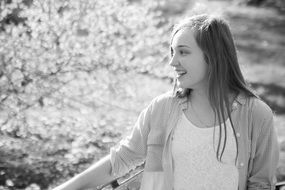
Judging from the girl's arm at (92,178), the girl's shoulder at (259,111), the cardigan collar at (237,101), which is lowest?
the girl's arm at (92,178)

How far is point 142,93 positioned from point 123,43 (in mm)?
1610

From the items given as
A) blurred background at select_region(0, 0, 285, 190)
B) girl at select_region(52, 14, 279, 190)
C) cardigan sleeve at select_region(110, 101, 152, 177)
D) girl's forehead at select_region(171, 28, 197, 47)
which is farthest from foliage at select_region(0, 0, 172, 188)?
girl's forehead at select_region(171, 28, 197, 47)

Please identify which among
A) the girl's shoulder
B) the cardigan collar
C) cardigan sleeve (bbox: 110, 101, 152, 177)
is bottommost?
cardigan sleeve (bbox: 110, 101, 152, 177)

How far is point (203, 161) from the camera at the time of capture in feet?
7.30

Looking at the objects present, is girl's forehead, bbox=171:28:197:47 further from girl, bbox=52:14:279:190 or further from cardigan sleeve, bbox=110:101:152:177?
cardigan sleeve, bbox=110:101:152:177

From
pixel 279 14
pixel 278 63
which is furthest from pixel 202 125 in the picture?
pixel 279 14

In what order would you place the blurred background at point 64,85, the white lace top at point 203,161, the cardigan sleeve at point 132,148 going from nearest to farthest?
1. the white lace top at point 203,161
2. the cardigan sleeve at point 132,148
3. the blurred background at point 64,85

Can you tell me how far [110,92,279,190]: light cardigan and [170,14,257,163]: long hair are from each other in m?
0.05

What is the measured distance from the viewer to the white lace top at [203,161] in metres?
2.21

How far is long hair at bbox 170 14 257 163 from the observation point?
2.22 metres

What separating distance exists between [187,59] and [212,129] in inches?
11.3

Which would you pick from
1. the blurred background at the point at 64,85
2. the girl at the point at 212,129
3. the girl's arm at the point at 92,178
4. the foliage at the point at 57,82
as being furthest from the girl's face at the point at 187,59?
the foliage at the point at 57,82

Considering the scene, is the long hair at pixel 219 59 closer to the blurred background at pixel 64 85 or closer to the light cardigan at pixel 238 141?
the light cardigan at pixel 238 141

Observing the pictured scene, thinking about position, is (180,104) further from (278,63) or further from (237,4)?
(237,4)
